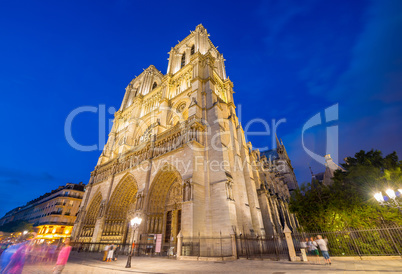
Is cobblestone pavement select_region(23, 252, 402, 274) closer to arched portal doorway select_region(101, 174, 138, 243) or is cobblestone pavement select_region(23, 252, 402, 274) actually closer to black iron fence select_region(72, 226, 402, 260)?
black iron fence select_region(72, 226, 402, 260)

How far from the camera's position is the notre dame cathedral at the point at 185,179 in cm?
1249

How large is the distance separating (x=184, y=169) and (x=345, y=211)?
11.0 meters

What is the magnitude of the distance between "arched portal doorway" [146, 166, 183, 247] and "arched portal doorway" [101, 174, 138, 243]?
3.37 m

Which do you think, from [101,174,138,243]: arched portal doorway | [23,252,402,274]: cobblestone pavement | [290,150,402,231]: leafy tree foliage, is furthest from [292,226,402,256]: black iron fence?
[101,174,138,243]: arched portal doorway

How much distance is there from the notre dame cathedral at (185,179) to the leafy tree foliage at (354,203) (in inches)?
153

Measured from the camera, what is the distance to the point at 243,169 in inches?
671

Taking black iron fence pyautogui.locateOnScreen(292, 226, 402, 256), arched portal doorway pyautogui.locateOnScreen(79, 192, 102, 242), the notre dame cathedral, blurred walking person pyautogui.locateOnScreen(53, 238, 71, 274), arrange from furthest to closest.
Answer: arched portal doorway pyautogui.locateOnScreen(79, 192, 102, 242), the notre dame cathedral, black iron fence pyautogui.locateOnScreen(292, 226, 402, 256), blurred walking person pyautogui.locateOnScreen(53, 238, 71, 274)

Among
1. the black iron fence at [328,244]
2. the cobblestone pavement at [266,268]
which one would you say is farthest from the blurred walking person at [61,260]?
the black iron fence at [328,244]

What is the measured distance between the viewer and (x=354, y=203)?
1118 centimetres

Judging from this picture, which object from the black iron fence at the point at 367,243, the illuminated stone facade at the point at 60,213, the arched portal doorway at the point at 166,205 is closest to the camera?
the black iron fence at the point at 367,243

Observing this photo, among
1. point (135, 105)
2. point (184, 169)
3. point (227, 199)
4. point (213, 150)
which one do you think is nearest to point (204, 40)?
point (135, 105)

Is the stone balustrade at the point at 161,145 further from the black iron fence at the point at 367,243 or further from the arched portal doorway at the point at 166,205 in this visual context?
the black iron fence at the point at 367,243

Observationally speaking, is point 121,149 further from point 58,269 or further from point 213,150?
point 58,269

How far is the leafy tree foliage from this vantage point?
35.3 ft
